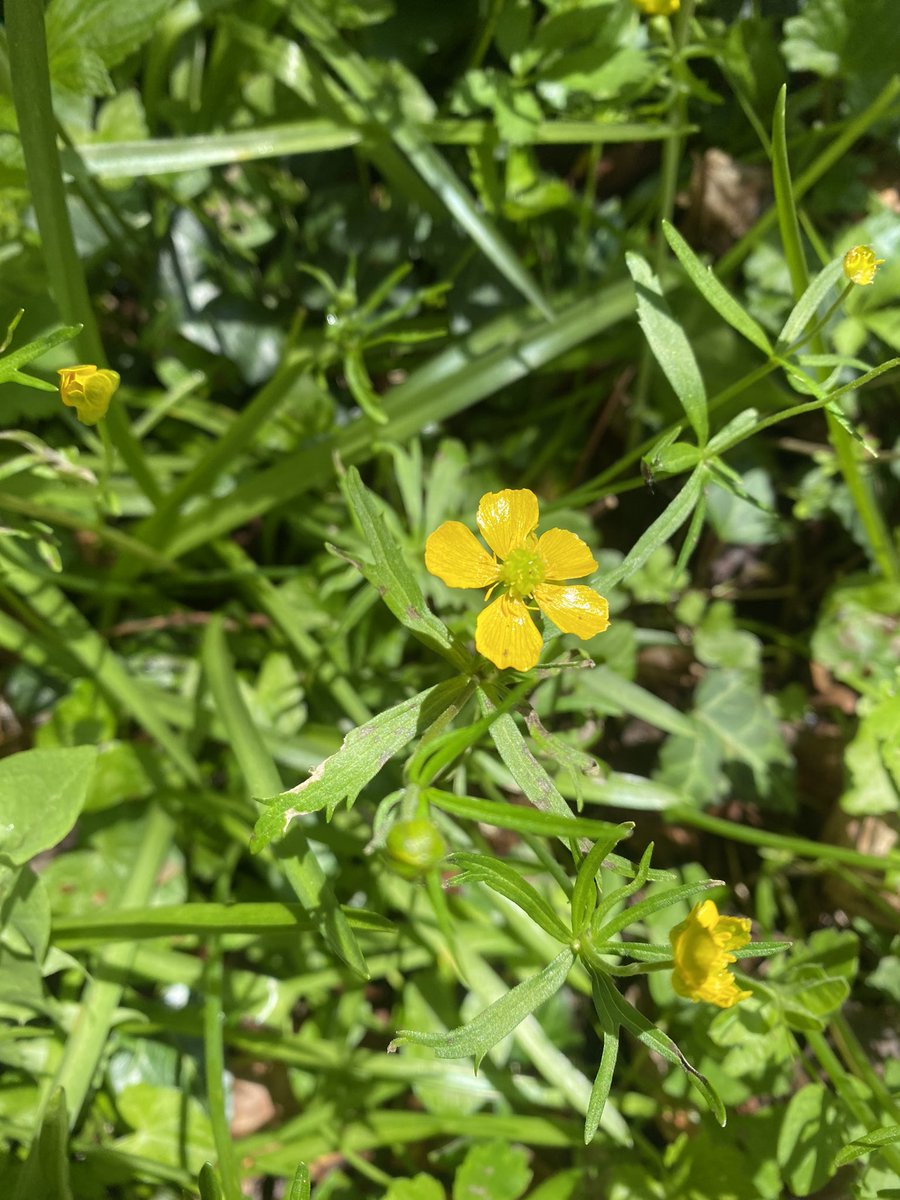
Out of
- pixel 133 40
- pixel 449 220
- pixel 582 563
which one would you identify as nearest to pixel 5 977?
pixel 582 563

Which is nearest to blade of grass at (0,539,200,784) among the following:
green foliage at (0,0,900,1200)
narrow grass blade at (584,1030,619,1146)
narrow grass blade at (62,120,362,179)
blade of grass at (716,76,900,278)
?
green foliage at (0,0,900,1200)

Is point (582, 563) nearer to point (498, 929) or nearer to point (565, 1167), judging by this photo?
point (498, 929)

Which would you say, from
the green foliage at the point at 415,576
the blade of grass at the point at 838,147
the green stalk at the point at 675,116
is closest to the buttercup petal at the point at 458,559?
the green foliage at the point at 415,576

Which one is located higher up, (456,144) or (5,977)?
(456,144)

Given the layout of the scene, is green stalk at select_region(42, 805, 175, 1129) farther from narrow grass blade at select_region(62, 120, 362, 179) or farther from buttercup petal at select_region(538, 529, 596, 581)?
narrow grass blade at select_region(62, 120, 362, 179)

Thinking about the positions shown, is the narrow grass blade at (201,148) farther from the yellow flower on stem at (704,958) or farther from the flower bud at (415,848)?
the yellow flower on stem at (704,958)

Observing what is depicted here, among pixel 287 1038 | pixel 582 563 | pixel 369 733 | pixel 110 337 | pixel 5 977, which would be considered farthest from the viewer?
pixel 110 337
